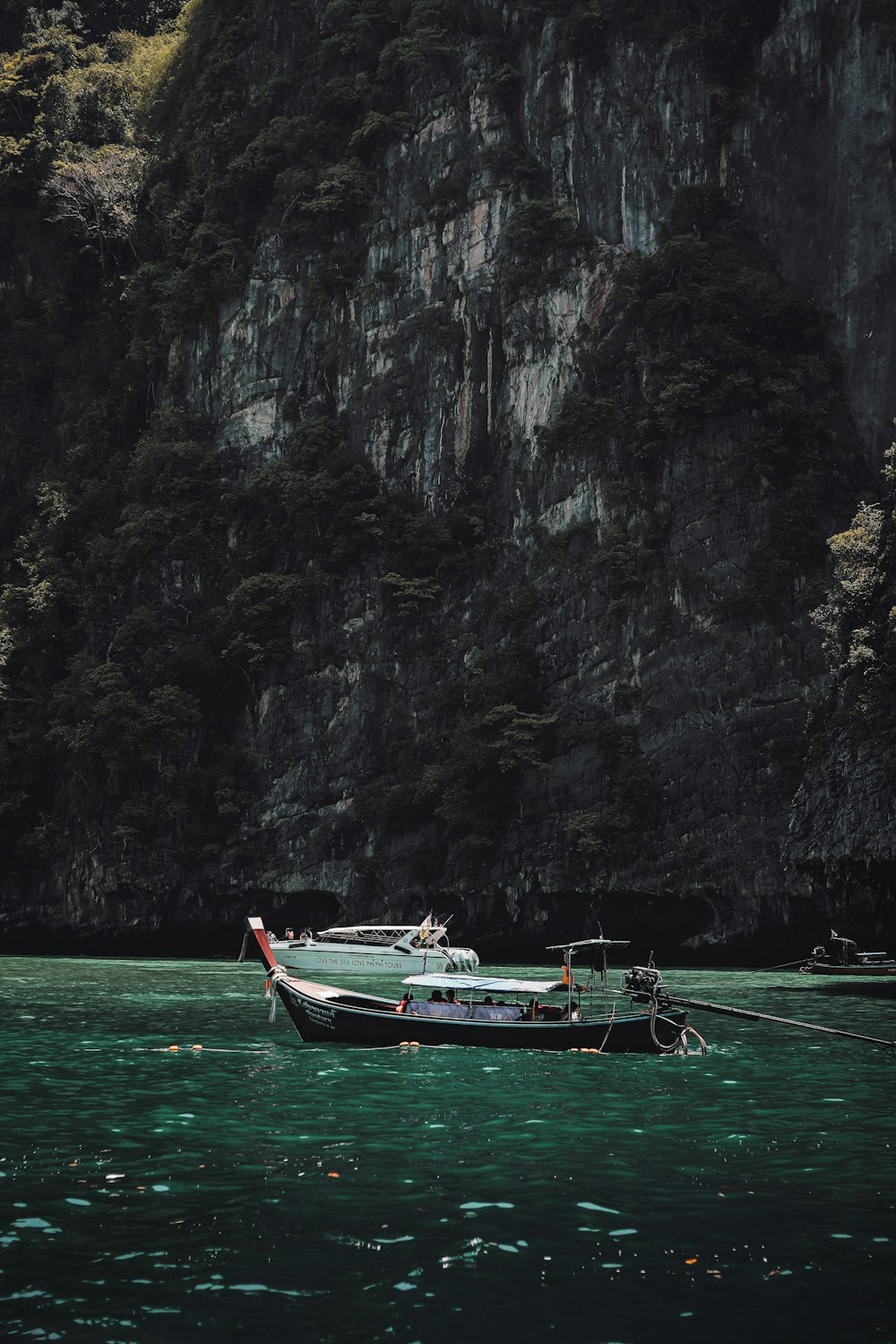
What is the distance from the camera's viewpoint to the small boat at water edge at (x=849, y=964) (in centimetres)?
3603

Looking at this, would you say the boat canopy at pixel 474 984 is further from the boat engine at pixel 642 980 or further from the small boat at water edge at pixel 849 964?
the small boat at water edge at pixel 849 964

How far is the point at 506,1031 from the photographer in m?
21.9

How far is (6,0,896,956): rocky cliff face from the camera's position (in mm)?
51688

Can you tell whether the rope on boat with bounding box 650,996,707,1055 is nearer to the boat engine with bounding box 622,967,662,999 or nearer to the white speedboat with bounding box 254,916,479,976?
the boat engine with bounding box 622,967,662,999

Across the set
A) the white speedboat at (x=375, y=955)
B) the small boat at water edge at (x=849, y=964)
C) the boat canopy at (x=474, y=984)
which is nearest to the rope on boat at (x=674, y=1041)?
the boat canopy at (x=474, y=984)

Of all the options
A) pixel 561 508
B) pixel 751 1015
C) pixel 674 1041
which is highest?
pixel 561 508

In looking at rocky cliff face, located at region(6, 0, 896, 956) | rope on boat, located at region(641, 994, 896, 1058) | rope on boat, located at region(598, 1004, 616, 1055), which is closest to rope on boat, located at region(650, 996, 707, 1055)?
rope on boat, located at region(641, 994, 896, 1058)

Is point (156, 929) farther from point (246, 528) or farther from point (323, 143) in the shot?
point (323, 143)

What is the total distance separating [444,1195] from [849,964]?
28.0 m

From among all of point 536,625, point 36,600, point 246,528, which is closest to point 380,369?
point 246,528

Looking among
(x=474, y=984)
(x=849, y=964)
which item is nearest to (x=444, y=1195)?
(x=474, y=984)

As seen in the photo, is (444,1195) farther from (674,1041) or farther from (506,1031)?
(674,1041)

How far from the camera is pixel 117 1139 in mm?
14758

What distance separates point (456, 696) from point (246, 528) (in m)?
15.0
